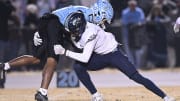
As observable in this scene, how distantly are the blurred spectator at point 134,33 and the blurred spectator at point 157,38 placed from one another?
0.30 metres

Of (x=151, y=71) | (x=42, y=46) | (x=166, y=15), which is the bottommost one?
(x=151, y=71)

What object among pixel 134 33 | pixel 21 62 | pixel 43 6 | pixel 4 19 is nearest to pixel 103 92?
pixel 21 62

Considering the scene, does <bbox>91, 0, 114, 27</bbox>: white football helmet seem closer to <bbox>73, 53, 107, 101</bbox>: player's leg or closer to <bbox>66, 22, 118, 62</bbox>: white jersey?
<bbox>66, 22, 118, 62</bbox>: white jersey

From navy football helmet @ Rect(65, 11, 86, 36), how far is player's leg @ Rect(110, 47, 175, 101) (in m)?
0.63

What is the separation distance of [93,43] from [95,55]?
30 centimetres

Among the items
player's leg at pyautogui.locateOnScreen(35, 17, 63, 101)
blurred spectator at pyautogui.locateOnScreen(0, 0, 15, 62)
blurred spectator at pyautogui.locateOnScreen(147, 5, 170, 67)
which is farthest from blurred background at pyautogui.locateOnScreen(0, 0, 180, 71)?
player's leg at pyautogui.locateOnScreen(35, 17, 63, 101)

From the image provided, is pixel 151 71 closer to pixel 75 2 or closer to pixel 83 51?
pixel 75 2

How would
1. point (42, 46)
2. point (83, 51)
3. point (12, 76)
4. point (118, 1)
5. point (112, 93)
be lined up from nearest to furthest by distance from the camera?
point (83, 51) → point (42, 46) → point (112, 93) → point (12, 76) → point (118, 1)

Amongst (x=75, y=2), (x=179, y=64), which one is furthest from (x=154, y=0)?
(x=75, y=2)

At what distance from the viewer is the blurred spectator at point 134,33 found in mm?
20281

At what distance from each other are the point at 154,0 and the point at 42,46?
9742mm

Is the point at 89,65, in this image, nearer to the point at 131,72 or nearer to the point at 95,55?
the point at 95,55

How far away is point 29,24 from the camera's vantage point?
68.8 feet

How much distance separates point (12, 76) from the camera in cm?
2011
